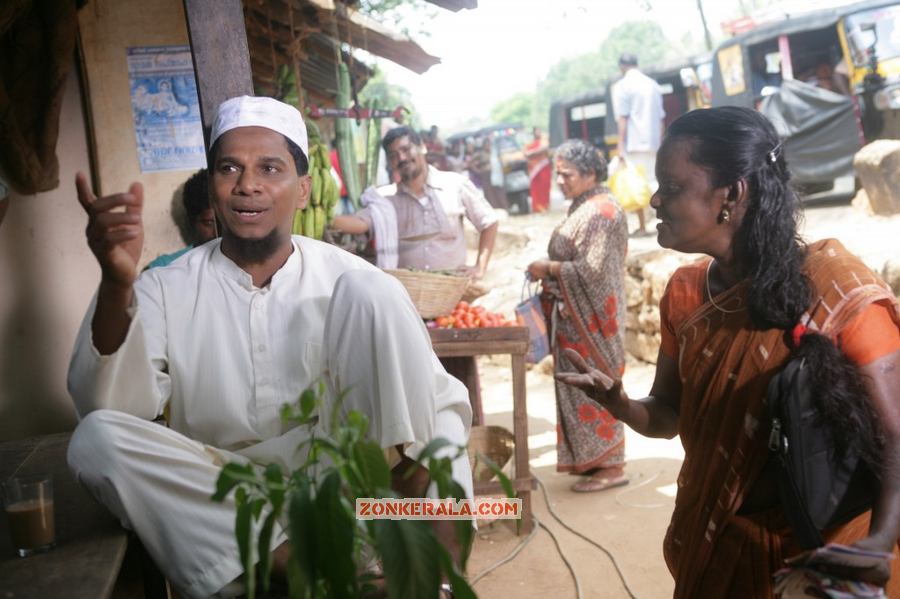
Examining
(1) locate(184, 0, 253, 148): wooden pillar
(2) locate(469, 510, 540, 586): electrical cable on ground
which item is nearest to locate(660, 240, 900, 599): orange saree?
(1) locate(184, 0, 253, 148): wooden pillar

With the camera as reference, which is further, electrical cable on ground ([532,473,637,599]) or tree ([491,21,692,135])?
tree ([491,21,692,135])

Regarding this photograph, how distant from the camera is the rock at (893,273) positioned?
702cm

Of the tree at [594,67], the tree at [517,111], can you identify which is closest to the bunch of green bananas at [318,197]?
the tree at [517,111]

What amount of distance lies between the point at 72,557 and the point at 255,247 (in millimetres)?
1114

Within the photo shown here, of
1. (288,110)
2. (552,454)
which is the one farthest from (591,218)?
(288,110)

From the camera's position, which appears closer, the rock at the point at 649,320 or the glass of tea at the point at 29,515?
the glass of tea at the point at 29,515

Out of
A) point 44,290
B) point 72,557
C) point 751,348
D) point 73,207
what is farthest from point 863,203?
point 72,557

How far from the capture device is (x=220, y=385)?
8.95 ft

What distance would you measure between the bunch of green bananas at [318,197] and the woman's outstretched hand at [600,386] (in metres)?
2.43

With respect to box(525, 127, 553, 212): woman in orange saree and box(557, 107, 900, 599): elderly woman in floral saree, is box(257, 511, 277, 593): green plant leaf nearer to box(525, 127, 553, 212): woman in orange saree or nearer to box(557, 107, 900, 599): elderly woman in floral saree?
box(557, 107, 900, 599): elderly woman in floral saree

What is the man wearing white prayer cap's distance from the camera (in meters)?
2.38

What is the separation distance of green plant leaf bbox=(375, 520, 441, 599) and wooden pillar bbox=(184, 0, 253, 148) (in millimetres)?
2095

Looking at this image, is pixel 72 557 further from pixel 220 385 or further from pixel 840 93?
pixel 840 93

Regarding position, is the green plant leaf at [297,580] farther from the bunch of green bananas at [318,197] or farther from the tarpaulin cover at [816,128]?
the tarpaulin cover at [816,128]
